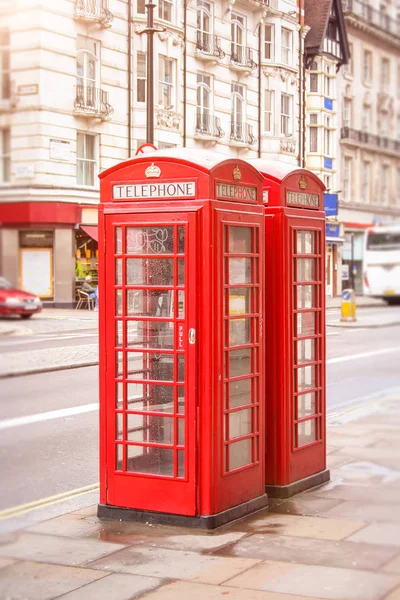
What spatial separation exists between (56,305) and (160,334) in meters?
1.04

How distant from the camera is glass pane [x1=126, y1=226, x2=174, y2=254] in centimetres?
481

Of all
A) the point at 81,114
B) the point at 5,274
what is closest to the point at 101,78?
the point at 81,114

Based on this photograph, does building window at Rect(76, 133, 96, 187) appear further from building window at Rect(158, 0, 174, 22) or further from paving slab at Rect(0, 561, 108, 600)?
paving slab at Rect(0, 561, 108, 600)

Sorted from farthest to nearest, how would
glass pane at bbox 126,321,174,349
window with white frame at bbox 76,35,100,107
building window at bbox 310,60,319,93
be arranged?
building window at bbox 310,60,319,93, glass pane at bbox 126,321,174,349, window with white frame at bbox 76,35,100,107

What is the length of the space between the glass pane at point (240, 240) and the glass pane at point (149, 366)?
1.98 ft

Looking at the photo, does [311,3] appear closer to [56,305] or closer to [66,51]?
[66,51]

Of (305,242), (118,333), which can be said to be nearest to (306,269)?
(305,242)

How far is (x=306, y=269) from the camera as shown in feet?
18.8

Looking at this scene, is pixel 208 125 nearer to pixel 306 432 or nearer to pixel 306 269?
pixel 306 269

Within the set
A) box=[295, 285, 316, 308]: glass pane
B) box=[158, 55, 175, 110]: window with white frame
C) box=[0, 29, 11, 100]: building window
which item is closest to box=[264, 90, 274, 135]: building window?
box=[158, 55, 175, 110]: window with white frame

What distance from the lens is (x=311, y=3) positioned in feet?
24.2

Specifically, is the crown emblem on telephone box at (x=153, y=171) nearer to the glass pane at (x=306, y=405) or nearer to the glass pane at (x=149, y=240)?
the glass pane at (x=149, y=240)

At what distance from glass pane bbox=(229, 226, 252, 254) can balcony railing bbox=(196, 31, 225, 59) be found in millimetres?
1345

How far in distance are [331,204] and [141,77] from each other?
2.84 metres
